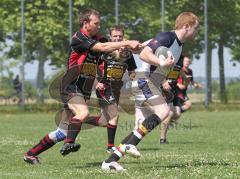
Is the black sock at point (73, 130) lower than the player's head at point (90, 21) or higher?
lower

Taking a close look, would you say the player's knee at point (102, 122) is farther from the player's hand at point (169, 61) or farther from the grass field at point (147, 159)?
the player's hand at point (169, 61)

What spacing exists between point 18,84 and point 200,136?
18.7 metres

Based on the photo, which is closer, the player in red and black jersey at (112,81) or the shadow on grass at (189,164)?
the shadow on grass at (189,164)

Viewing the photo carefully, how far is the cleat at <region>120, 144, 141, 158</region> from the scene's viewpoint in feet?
31.8

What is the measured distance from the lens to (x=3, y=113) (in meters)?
34.5

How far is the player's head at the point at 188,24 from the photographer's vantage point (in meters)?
10.1

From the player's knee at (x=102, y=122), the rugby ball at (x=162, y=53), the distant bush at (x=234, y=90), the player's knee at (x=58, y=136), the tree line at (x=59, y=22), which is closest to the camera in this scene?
the rugby ball at (x=162, y=53)

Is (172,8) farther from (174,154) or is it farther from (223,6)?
(174,154)

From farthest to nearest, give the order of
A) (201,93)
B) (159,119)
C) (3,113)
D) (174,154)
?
(201,93), (3,113), (174,154), (159,119)

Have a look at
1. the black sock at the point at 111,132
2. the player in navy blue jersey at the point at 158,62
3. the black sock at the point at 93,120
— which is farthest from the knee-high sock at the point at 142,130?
the black sock at the point at 111,132

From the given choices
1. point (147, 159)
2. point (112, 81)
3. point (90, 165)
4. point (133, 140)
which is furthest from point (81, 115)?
point (112, 81)

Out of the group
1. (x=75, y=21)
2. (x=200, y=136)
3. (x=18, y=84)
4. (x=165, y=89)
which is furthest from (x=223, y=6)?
(x=165, y=89)

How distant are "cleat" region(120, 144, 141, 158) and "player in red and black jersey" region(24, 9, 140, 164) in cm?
80

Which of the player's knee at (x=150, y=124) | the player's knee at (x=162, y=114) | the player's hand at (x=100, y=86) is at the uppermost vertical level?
the player's hand at (x=100, y=86)
